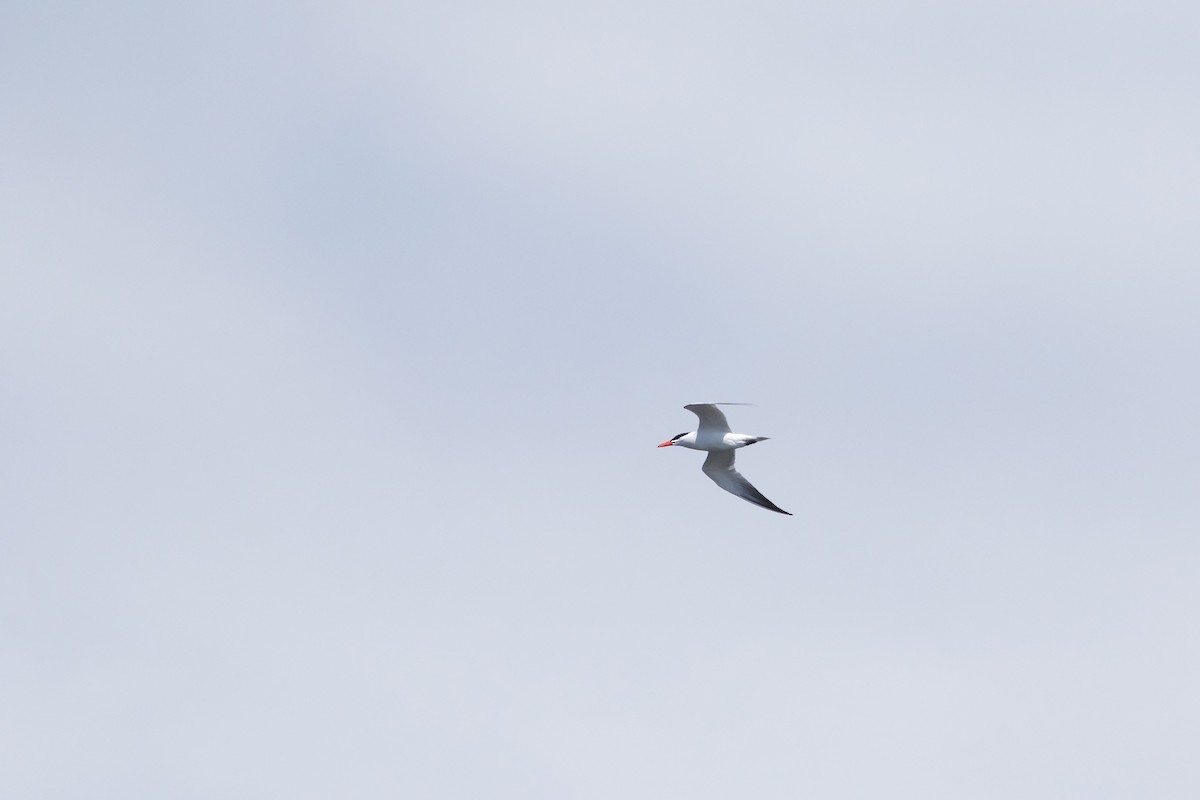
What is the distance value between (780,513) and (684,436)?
4.29 metres

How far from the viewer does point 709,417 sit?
5022 cm

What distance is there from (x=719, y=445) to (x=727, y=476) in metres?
2.01

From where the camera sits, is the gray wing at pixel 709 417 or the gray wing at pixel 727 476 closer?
the gray wing at pixel 709 417

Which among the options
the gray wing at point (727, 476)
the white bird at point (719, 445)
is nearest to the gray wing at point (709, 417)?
the white bird at point (719, 445)

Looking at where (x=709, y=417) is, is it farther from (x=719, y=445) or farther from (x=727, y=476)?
(x=727, y=476)

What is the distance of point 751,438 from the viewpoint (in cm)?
4994

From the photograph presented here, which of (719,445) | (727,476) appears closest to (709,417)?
(719,445)

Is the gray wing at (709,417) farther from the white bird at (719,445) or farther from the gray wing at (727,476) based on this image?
the gray wing at (727,476)

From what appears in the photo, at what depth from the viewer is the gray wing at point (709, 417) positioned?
49159 millimetres

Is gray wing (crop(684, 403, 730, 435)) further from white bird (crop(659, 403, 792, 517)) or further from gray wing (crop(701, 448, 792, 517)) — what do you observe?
gray wing (crop(701, 448, 792, 517))

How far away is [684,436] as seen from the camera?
51.8 metres

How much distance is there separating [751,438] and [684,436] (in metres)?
2.79

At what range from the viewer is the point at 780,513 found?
164 ft

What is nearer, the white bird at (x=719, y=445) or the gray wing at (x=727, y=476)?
the white bird at (x=719, y=445)
